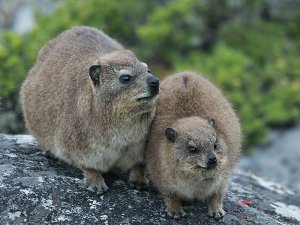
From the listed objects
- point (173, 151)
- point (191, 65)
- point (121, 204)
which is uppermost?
point (191, 65)

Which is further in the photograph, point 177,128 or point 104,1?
point 104,1

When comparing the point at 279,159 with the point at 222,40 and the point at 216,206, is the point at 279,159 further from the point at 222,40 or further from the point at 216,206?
the point at 216,206

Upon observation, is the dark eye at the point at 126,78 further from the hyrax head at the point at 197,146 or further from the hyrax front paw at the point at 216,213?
the hyrax front paw at the point at 216,213

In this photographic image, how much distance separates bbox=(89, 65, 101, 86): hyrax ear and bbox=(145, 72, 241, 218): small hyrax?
0.91 metres

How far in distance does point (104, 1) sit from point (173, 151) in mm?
11631

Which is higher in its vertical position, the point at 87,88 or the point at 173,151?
the point at 87,88

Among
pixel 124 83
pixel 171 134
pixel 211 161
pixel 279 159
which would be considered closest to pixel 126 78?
pixel 124 83

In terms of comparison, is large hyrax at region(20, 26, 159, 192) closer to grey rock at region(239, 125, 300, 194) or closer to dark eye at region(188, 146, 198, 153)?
dark eye at region(188, 146, 198, 153)

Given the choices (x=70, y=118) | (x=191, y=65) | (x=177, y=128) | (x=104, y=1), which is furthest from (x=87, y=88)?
(x=104, y=1)

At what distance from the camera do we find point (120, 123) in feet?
24.7

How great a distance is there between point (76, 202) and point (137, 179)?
995mm

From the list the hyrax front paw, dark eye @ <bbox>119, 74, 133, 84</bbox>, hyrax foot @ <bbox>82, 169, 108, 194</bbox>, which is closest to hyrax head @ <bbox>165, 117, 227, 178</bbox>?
the hyrax front paw

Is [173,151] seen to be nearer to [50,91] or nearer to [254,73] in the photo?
[50,91]

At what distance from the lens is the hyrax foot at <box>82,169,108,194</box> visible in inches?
299
